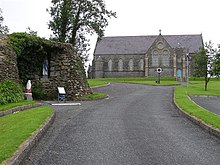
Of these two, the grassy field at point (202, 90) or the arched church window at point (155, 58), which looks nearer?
the grassy field at point (202, 90)

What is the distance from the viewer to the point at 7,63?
22531 mm

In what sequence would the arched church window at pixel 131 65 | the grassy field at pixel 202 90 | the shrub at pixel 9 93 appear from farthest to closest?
the arched church window at pixel 131 65, the grassy field at pixel 202 90, the shrub at pixel 9 93

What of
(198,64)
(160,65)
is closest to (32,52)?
(198,64)

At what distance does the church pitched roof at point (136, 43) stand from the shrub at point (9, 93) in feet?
266

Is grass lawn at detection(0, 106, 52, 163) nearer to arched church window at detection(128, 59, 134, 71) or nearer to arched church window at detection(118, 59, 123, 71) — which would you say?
arched church window at detection(128, 59, 134, 71)

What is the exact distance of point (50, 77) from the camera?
2736 cm

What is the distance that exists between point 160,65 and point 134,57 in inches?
367

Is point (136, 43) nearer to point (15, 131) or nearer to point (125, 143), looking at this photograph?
point (15, 131)

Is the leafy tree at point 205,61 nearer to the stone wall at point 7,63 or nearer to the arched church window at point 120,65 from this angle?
Answer: the stone wall at point 7,63

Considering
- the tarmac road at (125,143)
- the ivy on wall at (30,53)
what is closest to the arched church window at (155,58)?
the ivy on wall at (30,53)

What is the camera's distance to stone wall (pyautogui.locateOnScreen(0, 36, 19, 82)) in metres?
22.0

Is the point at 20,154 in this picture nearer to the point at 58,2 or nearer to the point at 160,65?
the point at 58,2

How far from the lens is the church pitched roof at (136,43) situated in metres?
99.9

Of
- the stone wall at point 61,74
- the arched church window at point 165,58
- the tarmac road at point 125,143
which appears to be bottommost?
the tarmac road at point 125,143
